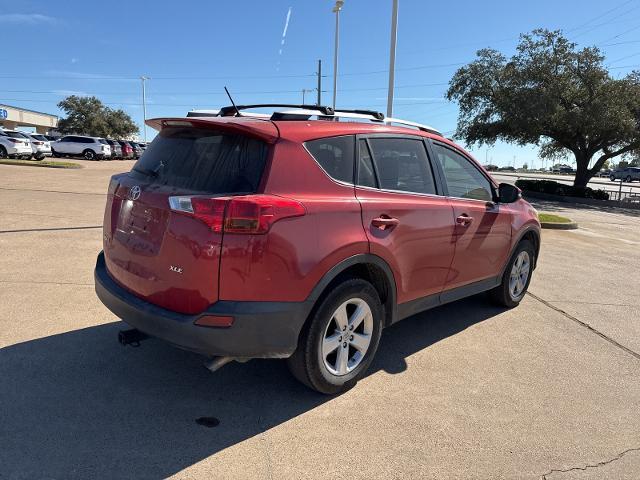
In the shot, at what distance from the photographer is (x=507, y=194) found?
15.7 ft

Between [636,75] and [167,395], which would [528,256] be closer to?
[167,395]

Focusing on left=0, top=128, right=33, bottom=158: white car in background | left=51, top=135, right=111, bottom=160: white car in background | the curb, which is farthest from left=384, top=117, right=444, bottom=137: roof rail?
left=51, top=135, right=111, bottom=160: white car in background

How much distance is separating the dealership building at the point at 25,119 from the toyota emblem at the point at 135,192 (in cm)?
7576

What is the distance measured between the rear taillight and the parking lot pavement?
48.0 inches

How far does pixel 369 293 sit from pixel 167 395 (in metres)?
1.50

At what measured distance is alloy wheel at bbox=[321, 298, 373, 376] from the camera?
3.21 meters

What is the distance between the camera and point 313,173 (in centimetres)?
304

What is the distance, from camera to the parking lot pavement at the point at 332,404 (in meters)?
2.63

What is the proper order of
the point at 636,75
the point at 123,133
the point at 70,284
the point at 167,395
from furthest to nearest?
1. the point at 123,133
2. the point at 636,75
3. the point at 70,284
4. the point at 167,395

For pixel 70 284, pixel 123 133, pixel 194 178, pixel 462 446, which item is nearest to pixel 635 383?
pixel 462 446

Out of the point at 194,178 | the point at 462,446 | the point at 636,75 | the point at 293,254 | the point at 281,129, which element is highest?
the point at 636,75

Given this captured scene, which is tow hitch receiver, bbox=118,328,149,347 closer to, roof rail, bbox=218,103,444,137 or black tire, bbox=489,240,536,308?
roof rail, bbox=218,103,444,137

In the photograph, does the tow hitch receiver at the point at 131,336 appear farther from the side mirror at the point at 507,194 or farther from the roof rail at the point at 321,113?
the side mirror at the point at 507,194

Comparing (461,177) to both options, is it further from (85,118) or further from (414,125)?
(85,118)
